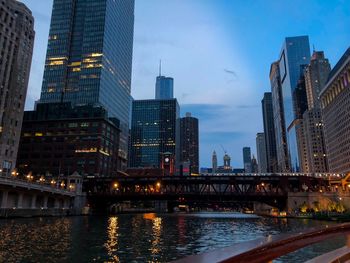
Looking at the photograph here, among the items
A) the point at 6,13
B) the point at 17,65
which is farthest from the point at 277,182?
the point at 6,13

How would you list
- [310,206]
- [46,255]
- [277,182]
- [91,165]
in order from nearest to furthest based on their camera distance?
[46,255] → [310,206] → [277,182] → [91,165]

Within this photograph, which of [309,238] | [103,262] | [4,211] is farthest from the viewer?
[4,211]

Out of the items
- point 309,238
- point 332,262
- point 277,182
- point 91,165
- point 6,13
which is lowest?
point 332,262

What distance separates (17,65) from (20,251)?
451ft

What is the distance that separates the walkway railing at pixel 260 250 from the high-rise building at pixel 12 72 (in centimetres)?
13981

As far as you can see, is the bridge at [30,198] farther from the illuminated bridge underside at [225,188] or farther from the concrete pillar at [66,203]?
the illuminated bridge underside at [225,188]

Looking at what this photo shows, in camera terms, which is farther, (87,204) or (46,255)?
(87,204)

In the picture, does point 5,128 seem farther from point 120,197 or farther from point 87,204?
point 120,197

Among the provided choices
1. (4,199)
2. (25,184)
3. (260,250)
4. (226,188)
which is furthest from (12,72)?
(260,250)

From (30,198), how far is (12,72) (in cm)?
6810

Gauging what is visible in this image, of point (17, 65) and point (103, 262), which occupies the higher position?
point (17, 65)

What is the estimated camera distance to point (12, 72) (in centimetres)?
14288

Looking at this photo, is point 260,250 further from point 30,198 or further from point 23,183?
point 30,198

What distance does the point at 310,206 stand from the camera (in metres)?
120
